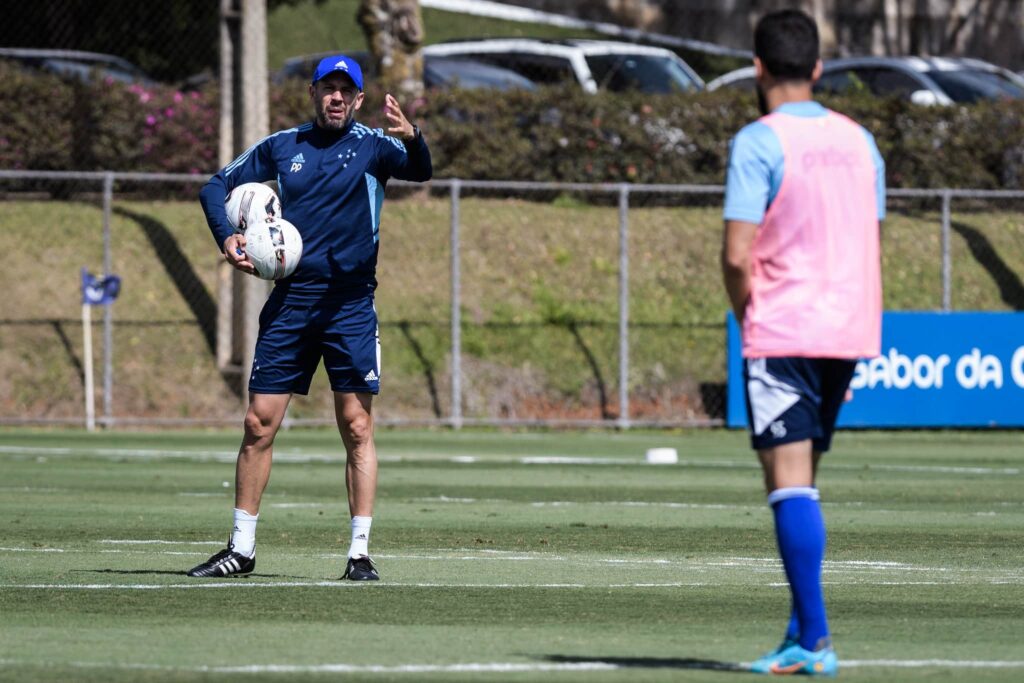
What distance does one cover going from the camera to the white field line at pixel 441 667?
609cm

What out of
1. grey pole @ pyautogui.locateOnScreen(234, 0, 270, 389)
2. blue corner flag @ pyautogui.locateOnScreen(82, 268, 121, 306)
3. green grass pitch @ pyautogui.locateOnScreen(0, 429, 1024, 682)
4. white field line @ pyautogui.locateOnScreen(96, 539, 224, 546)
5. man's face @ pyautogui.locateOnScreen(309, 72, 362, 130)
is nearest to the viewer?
green grass pitch @ pyautogui.locateOnScreen(0, 429, 1024, 682)

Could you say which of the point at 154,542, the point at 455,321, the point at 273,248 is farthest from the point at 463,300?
the point at 273,248

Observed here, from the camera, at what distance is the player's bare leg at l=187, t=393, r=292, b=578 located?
8.94 m

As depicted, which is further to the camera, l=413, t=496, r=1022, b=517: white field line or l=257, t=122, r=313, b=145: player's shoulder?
l=413, t=496, r=1022, b=517: white field line

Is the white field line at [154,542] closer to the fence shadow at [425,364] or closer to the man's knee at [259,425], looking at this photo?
the man's knee at [259,425]

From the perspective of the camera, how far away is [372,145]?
30.2 feet

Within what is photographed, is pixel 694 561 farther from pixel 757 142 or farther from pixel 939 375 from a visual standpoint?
pixel 939 375

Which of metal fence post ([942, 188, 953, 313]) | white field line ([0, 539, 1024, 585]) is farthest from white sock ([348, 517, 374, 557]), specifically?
metal fence post ([942, 188, 953, 313])

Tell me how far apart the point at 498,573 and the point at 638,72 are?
71.3ft

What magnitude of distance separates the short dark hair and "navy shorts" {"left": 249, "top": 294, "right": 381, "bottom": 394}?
3.26 metres

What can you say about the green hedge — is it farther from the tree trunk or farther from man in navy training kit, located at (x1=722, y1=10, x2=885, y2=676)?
man in navy training kit, located at (x1=722, y1=10, x2=885, y2=676)

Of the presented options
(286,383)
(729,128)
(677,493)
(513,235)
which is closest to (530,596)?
(286,383)

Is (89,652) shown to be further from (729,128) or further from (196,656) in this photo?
(729,128)

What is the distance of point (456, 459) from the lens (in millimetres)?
17891
